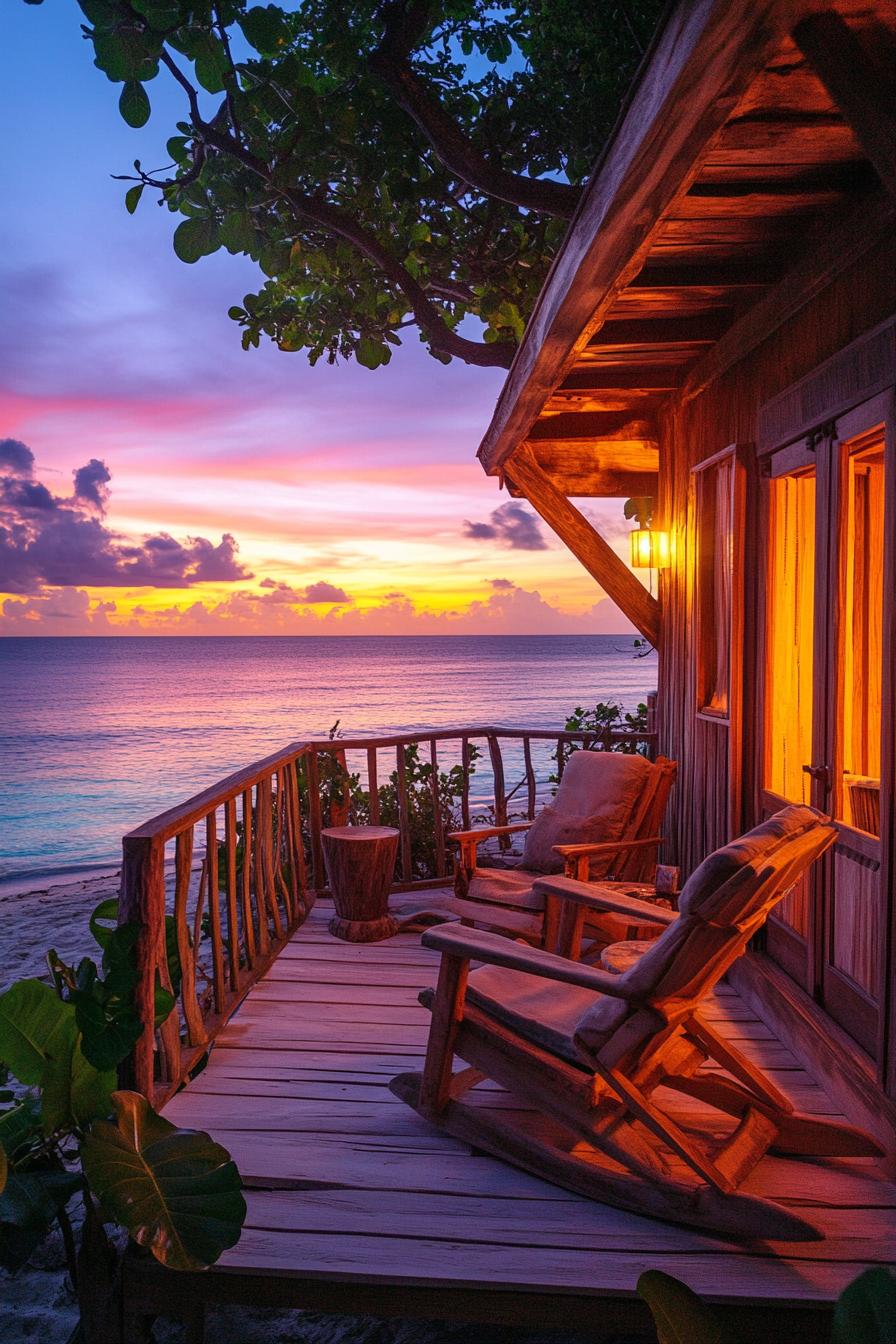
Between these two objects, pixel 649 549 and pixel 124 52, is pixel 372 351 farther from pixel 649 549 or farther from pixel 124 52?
pixel 124 52

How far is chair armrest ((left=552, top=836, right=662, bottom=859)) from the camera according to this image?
13.4 ft

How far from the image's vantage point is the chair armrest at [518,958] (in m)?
2.32

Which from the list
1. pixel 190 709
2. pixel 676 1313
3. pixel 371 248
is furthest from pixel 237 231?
pixel 190 709

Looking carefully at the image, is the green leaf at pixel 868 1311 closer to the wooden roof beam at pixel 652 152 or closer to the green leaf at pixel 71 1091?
the green leaf at pixel 71 1091

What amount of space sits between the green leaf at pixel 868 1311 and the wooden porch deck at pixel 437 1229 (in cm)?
53

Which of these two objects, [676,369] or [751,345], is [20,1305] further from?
[676,369]

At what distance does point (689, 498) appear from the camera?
5.03 metres

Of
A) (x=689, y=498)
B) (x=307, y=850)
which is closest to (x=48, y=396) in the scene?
(x=307, y=850)

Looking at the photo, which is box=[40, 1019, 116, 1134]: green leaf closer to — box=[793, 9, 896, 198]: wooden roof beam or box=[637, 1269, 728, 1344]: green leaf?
box=[637, 1269, 728, 1344]: green leaf

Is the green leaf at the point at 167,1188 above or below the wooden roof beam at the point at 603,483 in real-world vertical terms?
below

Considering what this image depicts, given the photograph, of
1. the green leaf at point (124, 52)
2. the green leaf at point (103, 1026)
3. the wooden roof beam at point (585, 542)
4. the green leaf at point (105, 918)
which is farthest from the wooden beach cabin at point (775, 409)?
the green leaf at point (105, 918)

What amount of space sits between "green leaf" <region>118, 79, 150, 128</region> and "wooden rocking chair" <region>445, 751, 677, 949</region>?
3.29 meters

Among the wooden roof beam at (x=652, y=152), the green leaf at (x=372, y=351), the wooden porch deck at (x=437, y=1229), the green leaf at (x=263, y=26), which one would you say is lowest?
the wooden porch deck at (x=437, y=1229)

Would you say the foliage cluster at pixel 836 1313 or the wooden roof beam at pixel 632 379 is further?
the wooden roof beam at pixel 632 379
